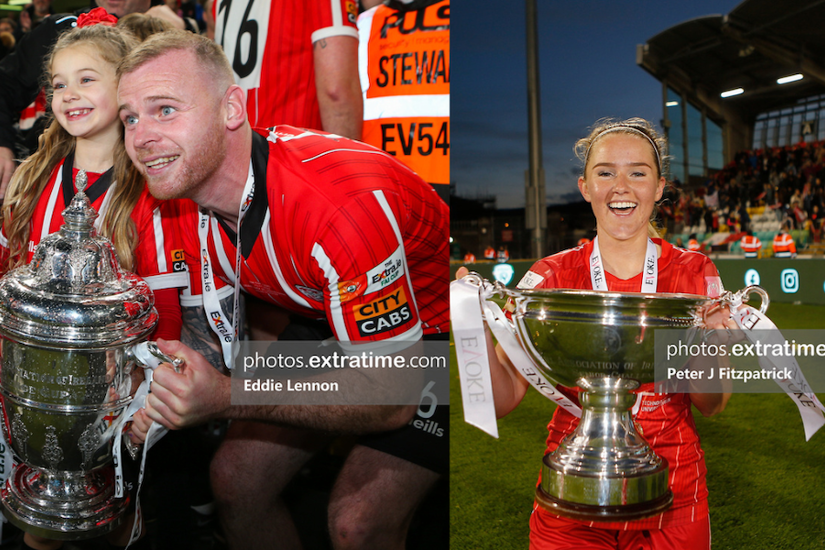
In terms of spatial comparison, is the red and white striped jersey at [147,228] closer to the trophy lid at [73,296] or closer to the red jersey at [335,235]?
the red jersey at [335,235]

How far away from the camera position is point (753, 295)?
1001mm

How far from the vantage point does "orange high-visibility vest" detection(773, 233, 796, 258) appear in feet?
2.99

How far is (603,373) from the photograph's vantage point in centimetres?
67

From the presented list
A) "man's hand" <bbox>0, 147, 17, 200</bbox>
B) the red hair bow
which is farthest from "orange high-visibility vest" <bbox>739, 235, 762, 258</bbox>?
"man's hand" <bbox>0, 147, 17, 200</bbox>

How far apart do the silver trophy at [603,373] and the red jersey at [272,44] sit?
32.6 inches

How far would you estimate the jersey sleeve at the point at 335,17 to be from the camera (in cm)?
126

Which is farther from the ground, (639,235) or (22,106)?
(22,106)

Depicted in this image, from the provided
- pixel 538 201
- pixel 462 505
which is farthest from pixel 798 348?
pixel 462 505

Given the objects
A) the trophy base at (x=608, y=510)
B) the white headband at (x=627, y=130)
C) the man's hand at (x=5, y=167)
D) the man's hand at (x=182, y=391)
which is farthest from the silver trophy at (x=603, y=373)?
the man's hand at (x=5, y=167)

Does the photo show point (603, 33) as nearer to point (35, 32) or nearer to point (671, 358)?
point (671, 358)

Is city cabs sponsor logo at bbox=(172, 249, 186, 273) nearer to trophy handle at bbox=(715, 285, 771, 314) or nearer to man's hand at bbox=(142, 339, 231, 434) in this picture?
man's hand at bbox=(142, 339, 231, 434)

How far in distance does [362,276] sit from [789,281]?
688 millimetres

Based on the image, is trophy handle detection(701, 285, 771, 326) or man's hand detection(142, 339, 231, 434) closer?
trophy handle detection(701, 285, 771, 326)

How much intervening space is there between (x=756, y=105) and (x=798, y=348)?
14.4 inches
